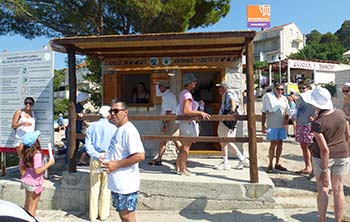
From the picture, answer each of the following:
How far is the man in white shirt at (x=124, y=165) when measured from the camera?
3.12 meters

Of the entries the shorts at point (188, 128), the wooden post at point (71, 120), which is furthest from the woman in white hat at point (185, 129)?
the wooden post at point (71, 120)

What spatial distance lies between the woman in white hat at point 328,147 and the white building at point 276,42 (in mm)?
57743

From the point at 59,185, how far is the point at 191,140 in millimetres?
2497

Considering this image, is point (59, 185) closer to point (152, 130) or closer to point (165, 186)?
point (165, 186)

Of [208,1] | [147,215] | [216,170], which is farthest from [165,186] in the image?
[208,1]

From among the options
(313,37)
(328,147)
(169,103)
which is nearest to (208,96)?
(169,103)

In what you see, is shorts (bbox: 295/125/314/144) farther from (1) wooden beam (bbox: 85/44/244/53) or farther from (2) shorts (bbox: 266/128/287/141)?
(1) wooden beam (bbox: 85/44/244/53)

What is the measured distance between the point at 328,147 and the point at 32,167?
372cm

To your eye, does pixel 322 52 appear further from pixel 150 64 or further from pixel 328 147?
pixel 328 147

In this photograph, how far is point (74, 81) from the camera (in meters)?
5.88

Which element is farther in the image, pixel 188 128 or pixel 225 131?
pixel 225 131

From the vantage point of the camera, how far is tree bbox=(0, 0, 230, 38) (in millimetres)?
8711

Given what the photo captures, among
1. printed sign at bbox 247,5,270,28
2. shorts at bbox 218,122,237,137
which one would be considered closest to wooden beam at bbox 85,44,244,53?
shorts at bbox 218,122,237,137

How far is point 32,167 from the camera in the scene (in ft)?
14.4
